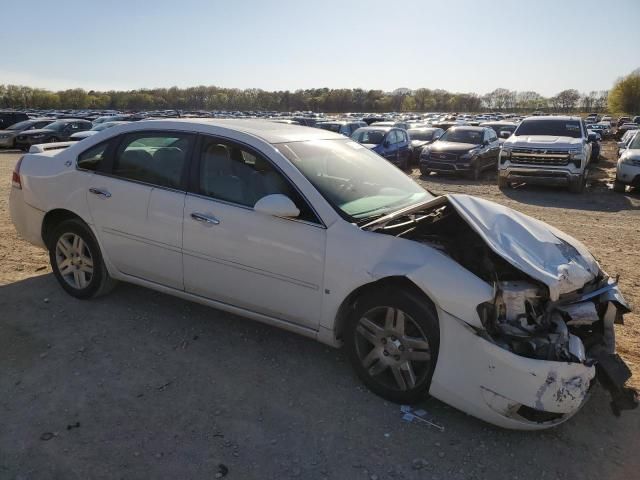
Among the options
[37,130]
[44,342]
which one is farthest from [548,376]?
[37,130]

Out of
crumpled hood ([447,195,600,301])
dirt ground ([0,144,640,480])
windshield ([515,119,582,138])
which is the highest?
windshield ([515,119,582,138])

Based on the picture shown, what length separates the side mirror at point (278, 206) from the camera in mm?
3209

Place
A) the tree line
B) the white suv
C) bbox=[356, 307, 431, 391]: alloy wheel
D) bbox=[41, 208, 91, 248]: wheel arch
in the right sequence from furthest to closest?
the tree line, the white suv, bbox=[41, 208, 91, 248]: wheel arch, bbox=[356, 307, 431, 391]: alloy wheel

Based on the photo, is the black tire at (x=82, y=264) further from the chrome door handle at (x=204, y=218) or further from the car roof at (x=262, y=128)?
the chrome door handle at (x=204, y=218)

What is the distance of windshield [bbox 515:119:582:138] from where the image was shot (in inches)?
520

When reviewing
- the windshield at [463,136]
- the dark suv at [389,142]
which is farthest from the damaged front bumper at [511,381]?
the windshield at [463,136]

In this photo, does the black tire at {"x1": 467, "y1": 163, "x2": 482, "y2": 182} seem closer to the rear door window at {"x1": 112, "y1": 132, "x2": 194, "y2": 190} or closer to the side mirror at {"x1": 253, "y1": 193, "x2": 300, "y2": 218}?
the rear door window at {"x1": 112, "y1": 132, "x2": 194, "y2": 190}

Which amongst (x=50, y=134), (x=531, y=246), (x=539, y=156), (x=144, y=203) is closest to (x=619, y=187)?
(x=539, y=156)

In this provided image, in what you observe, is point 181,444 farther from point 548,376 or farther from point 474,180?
point 474,180

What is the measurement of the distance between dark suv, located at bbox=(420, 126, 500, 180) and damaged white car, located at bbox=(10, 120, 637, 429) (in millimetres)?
11539

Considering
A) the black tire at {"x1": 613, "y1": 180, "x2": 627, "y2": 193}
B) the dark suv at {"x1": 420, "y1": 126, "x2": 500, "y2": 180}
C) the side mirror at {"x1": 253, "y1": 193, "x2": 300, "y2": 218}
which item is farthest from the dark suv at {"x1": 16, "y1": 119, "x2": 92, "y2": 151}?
the side mirror at {"x1": 253, "y1": 193, "x2": 300, "y2": 218}

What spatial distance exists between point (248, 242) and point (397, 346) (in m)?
1.23

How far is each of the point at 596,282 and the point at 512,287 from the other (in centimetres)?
89

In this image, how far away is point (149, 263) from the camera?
399 cm
